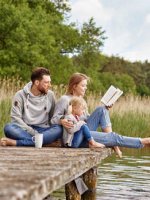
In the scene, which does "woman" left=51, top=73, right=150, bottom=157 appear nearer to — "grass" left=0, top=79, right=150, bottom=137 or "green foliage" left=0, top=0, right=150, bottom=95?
"grass" left=0, top=79, right=150, bottom=137

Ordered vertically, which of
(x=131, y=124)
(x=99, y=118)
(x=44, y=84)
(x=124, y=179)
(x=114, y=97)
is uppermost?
(x=131, y=124)

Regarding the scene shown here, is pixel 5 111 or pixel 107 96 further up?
pixel 5 111

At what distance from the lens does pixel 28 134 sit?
7352mm

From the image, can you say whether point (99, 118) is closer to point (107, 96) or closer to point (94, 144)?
point (107, 96)

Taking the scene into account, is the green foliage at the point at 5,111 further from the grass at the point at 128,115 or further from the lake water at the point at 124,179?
the grass at the point at 128,115

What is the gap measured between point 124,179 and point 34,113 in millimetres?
2170

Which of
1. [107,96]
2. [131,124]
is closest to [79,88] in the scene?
[107,96]

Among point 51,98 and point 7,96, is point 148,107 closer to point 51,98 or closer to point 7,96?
point 7,96

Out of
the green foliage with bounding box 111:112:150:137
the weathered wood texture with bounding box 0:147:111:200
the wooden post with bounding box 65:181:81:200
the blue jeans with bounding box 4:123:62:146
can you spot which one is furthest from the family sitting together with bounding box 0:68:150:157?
the green foliage with bounding box 111:112:150:137

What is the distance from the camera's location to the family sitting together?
7250mm

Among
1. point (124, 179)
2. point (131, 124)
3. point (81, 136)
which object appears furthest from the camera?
point (131, 124)

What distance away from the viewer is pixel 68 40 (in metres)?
35.6

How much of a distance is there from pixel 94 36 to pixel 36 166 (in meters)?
36.4

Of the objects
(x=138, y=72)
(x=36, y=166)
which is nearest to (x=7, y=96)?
(x=36, y=166)
